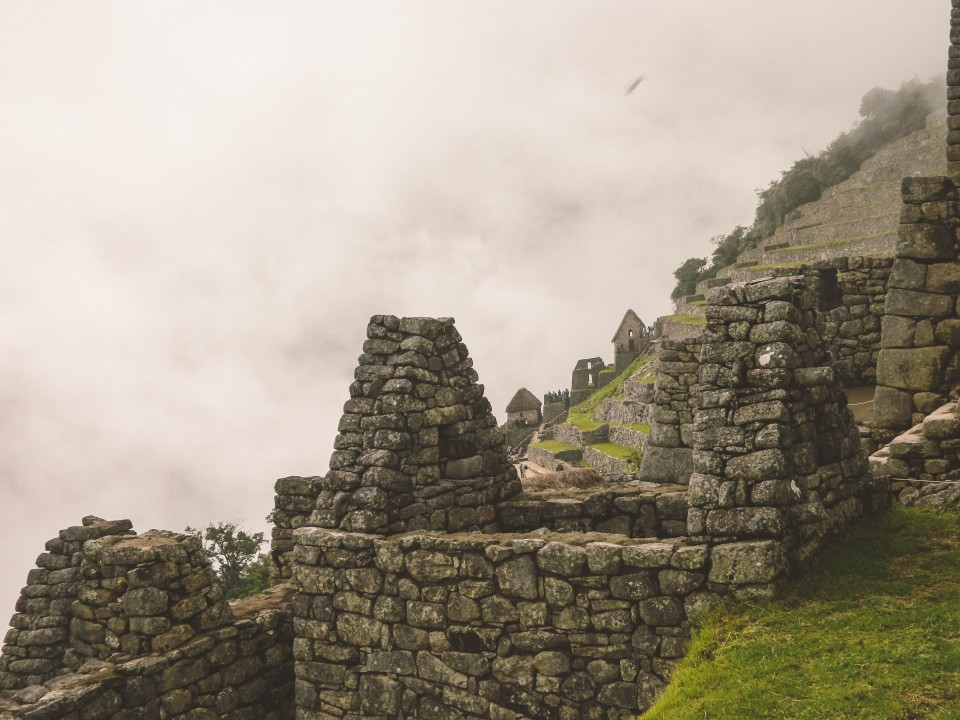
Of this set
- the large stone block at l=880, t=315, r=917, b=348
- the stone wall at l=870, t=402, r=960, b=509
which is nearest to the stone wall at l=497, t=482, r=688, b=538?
the stone wall at l=870, t=402, r=960, b=509

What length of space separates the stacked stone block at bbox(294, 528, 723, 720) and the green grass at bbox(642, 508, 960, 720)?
661 millimetres

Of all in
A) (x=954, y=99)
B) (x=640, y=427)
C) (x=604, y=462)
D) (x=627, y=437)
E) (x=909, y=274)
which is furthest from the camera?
(x=640, y=427)

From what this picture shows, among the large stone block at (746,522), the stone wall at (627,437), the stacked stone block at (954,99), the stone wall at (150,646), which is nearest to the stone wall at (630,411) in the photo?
the stone wall at (627,437)

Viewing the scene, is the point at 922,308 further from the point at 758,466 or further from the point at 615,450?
the point at 615,450

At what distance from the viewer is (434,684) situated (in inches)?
317

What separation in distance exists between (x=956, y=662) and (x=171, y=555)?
8.04m

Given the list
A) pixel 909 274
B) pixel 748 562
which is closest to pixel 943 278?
pixel 909 274

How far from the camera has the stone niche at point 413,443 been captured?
908cm

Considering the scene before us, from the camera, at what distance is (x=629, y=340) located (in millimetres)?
80875

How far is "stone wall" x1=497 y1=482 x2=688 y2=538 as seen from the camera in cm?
934

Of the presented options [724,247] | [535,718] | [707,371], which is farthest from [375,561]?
[724,247]

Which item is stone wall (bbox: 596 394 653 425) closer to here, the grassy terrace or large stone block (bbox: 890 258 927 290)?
the grassy terrace

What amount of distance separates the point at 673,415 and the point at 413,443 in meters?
5.03

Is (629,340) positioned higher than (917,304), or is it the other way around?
A: (629,340)
